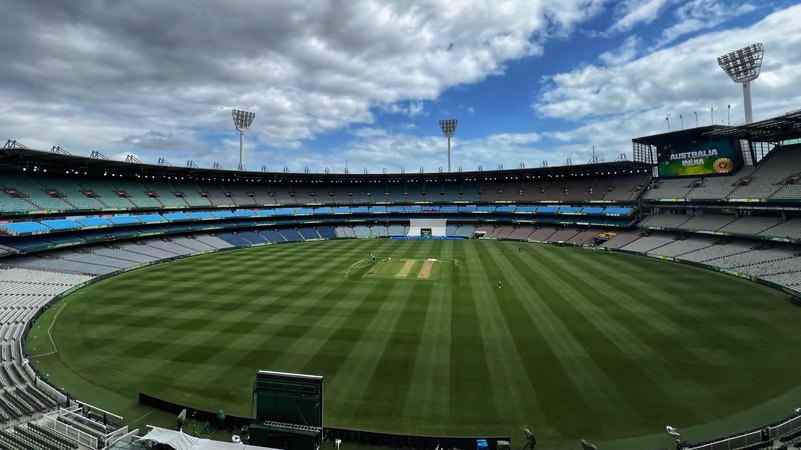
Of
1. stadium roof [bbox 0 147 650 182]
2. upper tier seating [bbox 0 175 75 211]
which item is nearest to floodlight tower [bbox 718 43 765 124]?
stadium roof [bbox 0 147 650 182]

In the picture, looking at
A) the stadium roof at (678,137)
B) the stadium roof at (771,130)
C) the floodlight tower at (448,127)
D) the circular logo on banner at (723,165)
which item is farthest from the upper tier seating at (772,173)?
the floodlight tower at (448,127)

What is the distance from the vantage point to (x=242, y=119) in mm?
86500

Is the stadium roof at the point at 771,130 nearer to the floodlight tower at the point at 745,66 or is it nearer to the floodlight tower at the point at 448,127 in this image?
the floodlight tower at the point at 745,66

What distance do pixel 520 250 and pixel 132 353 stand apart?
50.6m

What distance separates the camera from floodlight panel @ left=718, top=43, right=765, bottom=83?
169ft

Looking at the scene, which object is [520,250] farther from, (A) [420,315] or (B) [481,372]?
(B) [481,372]

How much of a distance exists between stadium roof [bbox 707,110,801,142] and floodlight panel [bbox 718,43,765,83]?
8882mm

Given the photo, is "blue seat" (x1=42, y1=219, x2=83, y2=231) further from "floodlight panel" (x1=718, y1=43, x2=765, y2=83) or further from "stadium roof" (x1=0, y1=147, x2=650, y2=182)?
"floodlight panel" (x1=718, y1=43, x2=765, y2=83)

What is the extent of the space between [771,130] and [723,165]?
1068 cm

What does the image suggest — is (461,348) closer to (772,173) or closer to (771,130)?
(771,130)

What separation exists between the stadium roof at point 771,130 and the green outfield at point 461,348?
18.3 meters

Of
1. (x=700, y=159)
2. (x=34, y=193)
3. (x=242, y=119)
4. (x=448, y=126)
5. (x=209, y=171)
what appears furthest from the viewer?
(x=448, y=126)

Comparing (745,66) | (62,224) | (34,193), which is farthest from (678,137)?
(34,193)

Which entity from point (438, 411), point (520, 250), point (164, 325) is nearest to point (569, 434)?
point (438, 411)
